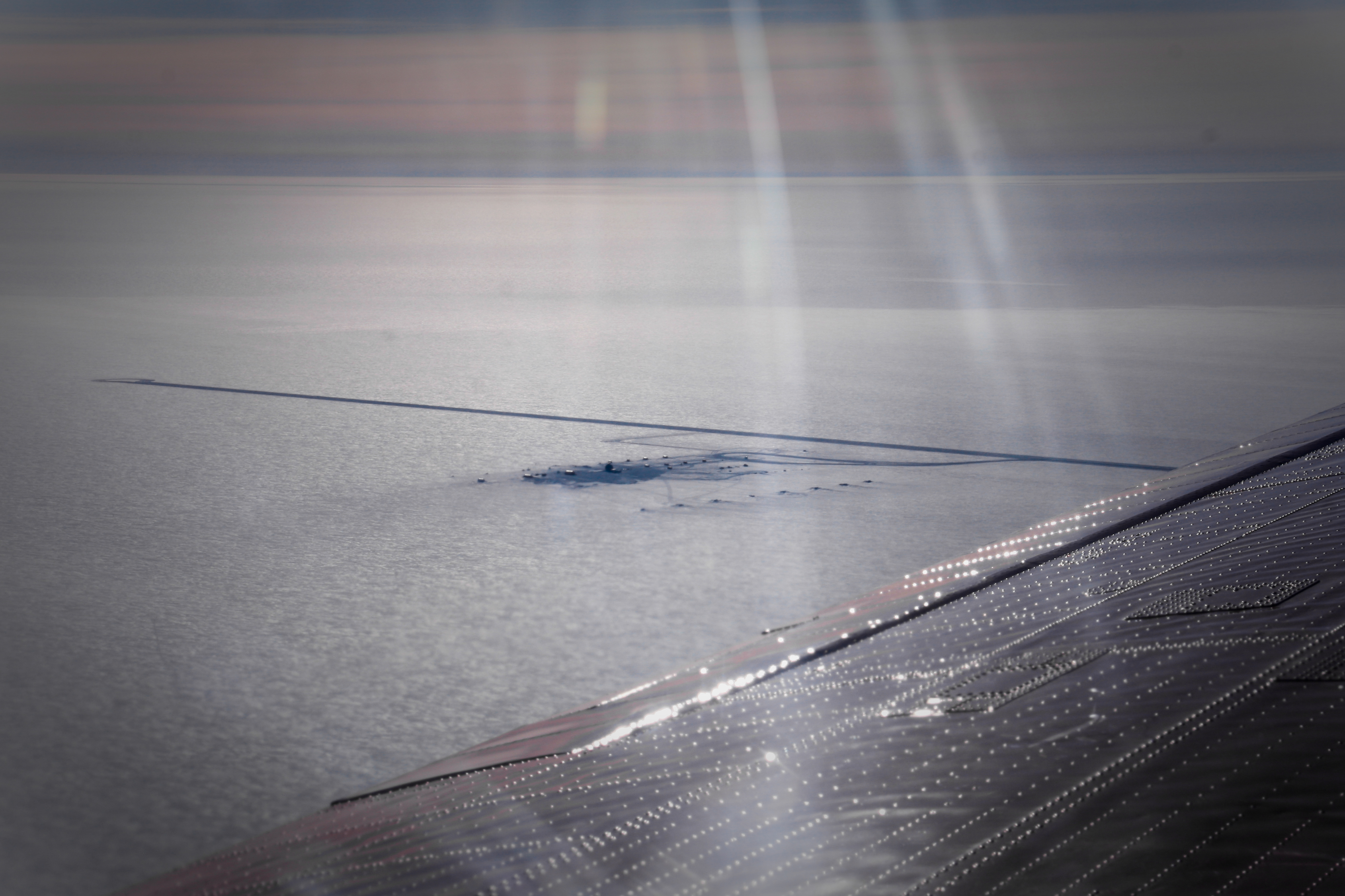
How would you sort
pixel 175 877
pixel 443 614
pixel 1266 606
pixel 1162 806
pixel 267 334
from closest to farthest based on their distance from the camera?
pixel 1162 806
pixel 175 877
pixel 1266 606
pixel 443 614
pixel 267 334

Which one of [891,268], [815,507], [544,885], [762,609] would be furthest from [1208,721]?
[891,268]

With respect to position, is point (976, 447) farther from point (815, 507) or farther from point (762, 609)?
point (762, 609)

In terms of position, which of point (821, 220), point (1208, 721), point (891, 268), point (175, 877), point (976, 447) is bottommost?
point (175, 877)

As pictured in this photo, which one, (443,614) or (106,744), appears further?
(443,614)

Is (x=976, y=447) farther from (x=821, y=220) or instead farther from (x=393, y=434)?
(x=821, y=220)

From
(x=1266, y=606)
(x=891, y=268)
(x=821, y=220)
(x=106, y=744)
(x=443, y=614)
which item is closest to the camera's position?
(x=1266, y=606)

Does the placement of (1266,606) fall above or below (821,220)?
below

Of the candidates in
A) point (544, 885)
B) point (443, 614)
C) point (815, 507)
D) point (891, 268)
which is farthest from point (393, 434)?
point (891, 268)
